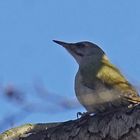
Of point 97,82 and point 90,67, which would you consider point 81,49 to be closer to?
point 90,67

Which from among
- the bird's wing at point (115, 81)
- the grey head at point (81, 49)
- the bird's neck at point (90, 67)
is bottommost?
the bird's wing at point (115, 81)

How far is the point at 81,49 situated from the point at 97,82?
136 cm

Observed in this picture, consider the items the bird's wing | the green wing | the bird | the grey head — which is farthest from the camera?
the grey head

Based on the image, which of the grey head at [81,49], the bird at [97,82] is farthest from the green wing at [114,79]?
the grey head at [81,49]

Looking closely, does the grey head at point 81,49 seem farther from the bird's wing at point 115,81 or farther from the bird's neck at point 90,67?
the bird's wing at point 115,81

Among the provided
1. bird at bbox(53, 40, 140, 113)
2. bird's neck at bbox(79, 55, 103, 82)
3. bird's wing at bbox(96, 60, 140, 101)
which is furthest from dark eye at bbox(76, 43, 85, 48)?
bird's wing at bbox(96, 60, 140, 101)

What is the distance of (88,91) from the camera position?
184 inches

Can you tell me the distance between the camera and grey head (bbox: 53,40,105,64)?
5.84 meters

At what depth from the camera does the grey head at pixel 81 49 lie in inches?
230

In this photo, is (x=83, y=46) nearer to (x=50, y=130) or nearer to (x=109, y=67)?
(x=109, y=67)

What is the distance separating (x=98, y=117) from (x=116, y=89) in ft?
3.09

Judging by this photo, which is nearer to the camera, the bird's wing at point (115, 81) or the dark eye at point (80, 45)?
the bird's wing at point (115, 81)

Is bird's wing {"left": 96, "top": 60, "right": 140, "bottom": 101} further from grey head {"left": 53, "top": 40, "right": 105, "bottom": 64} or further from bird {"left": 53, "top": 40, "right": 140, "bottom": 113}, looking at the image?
grey head {"left": 53, "top": 40, "right": 105, "bottom": 64}

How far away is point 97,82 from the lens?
4.74m
